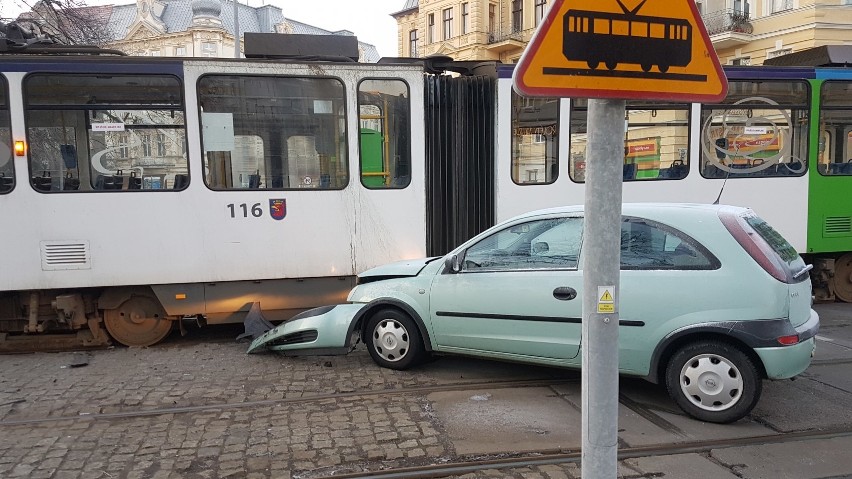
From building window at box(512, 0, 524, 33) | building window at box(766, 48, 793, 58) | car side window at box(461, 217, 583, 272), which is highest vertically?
building window at box(512, 0, 524, 33)

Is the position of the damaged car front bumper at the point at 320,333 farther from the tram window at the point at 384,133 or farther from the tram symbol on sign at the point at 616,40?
the tram symbol on sign at the point at 616,40

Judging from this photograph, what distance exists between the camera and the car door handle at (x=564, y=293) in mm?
4977

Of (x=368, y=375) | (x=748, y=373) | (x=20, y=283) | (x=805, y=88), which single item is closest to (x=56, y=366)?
(x=20, y=283)

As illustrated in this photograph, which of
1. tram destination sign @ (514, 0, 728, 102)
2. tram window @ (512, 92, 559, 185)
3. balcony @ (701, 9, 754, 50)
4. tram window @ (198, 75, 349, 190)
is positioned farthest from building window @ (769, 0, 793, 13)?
tram destination sign @ (514, 0, 728, 102)

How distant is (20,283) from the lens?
6.76 m

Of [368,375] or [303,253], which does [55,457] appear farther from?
[303,253]

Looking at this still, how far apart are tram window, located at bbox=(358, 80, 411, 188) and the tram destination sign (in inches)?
216

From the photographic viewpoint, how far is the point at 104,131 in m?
6.86

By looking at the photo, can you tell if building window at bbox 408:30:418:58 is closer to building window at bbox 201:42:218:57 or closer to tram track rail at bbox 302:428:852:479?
building window at bbox 201:42:218:57

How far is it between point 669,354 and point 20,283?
22.0ft

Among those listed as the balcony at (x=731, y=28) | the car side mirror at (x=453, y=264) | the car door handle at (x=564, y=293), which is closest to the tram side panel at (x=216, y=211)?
the car side mirror at (x=453, y=264)

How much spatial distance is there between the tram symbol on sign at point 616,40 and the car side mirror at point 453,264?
3665mm

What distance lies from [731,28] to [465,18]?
2124cm

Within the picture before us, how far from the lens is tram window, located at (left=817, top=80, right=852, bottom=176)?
8484mm
